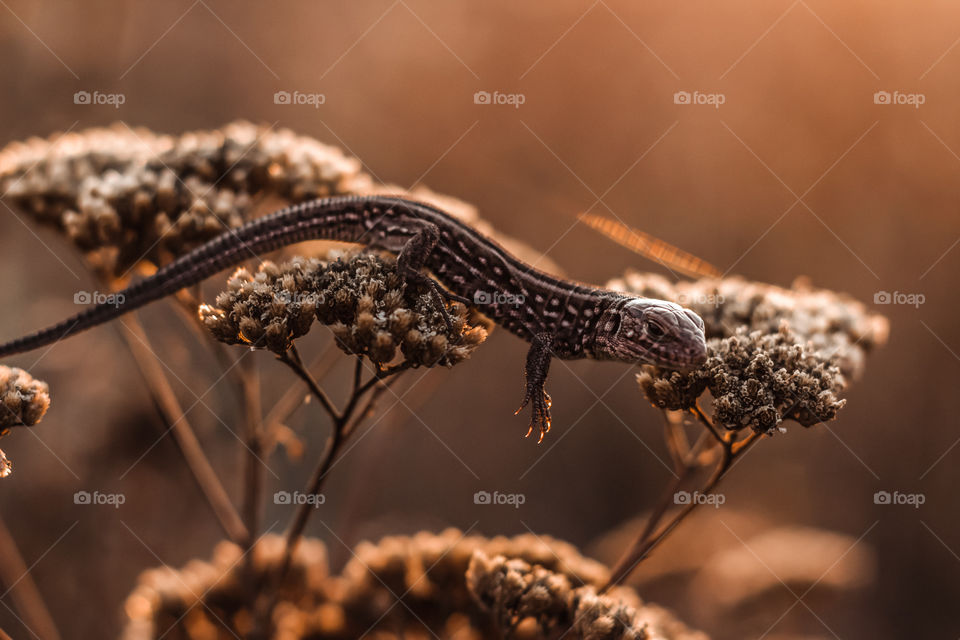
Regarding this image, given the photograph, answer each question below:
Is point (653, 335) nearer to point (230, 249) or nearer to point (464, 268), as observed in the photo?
point (464, 268)

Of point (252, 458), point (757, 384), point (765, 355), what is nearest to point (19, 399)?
point (252, 458)

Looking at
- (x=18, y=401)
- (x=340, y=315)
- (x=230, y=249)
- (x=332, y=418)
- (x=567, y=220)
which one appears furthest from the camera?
(x=567, y=220)

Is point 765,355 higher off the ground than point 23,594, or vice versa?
point 765,355

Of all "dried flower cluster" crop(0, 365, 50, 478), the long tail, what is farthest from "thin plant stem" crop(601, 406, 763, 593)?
"dried flower cluster" crop(0, 365, 50, 478)

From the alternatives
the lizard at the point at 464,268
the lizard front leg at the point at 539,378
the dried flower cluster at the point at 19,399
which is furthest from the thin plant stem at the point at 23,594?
the lizard front leg at the point at 539,378

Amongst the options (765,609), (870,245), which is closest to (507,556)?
(765,609)

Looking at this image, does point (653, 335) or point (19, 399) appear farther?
point (653, 335)
